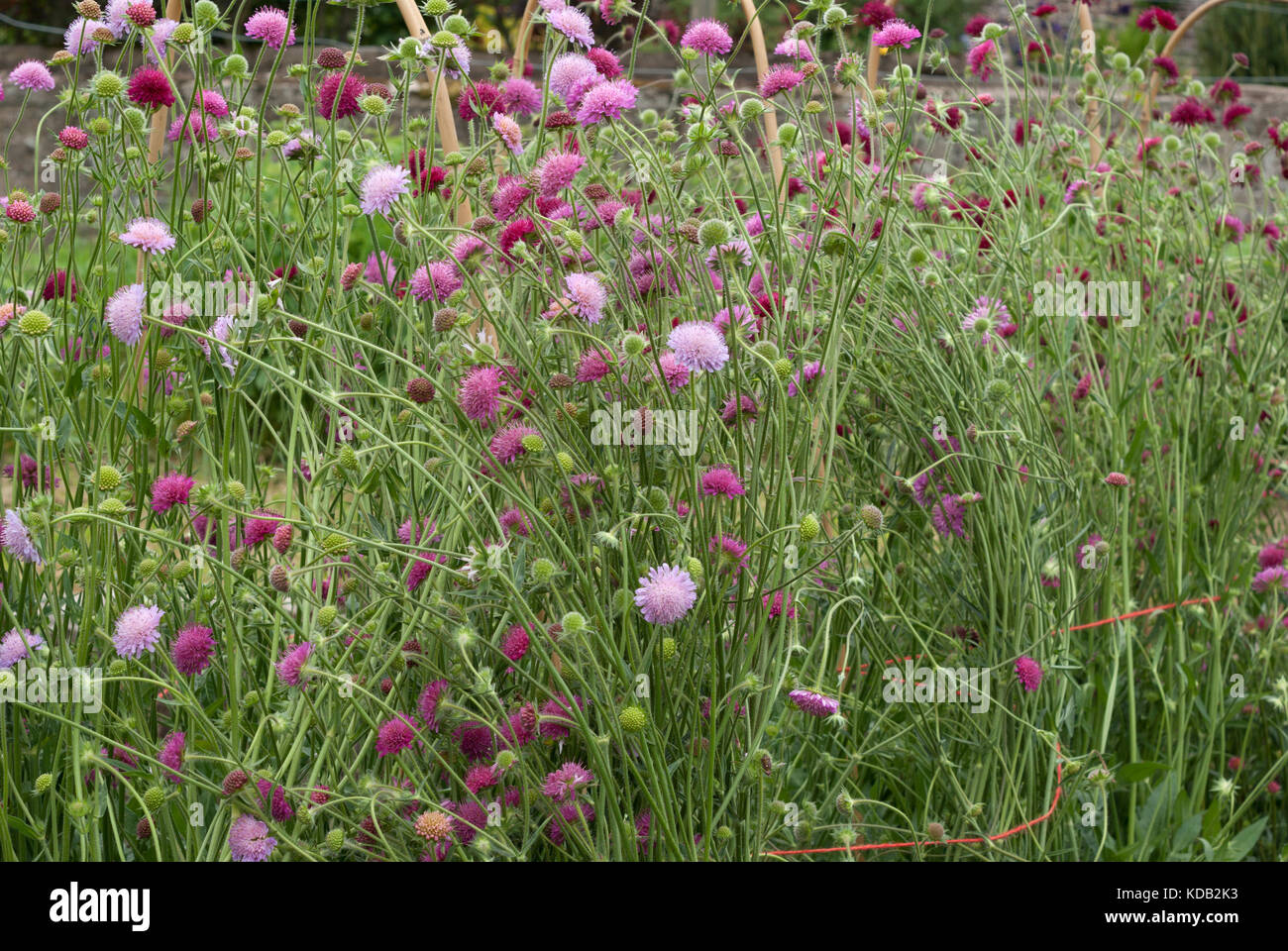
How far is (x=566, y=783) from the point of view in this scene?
42.1 inches

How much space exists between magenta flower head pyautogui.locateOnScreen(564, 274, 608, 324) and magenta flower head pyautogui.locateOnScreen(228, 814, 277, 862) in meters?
0.55

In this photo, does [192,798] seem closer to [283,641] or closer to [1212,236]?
[283,641]

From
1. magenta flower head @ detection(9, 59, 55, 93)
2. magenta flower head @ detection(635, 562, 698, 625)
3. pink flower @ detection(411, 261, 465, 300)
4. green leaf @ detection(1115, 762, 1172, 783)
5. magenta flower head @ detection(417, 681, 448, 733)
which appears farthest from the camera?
magenta flower head @ detection(9, 59, 55, 93)

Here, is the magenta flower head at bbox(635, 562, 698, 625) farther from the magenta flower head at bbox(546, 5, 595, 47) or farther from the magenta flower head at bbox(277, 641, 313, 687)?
the magenta flower head at bbox(546, 5, 595, 47)

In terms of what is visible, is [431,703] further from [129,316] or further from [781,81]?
[781,81]

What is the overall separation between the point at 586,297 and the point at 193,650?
1.73ft

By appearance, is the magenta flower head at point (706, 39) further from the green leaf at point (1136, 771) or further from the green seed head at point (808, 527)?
the green leaf at point (1136, 771)

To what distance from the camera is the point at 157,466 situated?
1.46 meters

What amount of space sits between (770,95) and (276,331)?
2.06 ft

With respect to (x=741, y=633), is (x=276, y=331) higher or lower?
higher

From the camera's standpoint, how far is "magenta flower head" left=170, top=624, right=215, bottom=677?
116 centimetres

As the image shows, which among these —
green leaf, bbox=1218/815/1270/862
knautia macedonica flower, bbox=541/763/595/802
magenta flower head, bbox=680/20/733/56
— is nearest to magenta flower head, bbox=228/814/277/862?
knautia macedonica flower, bbox=541/763/595/802

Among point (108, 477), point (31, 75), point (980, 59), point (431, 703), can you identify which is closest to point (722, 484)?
point (431, 703)
